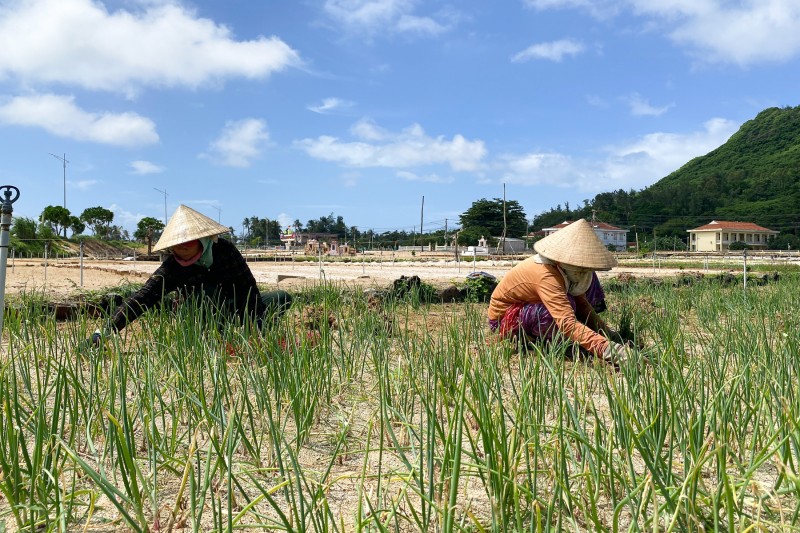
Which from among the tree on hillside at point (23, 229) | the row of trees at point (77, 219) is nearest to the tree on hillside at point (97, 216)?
the row of trees at point (77, 219)

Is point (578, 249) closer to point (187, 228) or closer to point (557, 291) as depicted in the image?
point (557, 291)

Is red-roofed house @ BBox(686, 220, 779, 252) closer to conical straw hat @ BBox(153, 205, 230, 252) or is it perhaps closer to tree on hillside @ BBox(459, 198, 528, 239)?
tree on hillside @ BBox(459, 198, 528, 239)

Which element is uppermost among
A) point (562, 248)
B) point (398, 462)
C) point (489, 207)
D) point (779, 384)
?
point (489, 207)

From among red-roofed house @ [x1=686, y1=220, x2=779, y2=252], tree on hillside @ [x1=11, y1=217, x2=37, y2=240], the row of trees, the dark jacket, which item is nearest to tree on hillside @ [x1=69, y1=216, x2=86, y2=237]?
the row of trees

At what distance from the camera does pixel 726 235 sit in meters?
63.6

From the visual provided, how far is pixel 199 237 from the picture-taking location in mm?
3053

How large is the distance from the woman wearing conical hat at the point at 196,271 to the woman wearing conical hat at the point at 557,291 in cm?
117

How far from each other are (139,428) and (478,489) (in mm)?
1104

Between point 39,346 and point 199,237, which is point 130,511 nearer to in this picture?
point 39,346

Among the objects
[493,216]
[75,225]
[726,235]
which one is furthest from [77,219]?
[726,235]

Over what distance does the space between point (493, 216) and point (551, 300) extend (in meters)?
63.2

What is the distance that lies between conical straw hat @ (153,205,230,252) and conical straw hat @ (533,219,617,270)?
1550mm

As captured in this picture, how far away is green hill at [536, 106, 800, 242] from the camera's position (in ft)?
231

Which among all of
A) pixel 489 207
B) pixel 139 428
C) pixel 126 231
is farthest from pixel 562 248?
pixel 489 207
